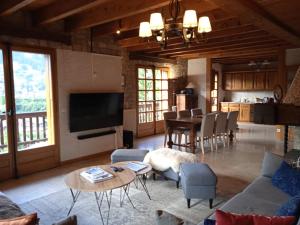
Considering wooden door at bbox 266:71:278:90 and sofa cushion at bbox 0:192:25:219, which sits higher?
wooden door at bbox 266:71:278:90

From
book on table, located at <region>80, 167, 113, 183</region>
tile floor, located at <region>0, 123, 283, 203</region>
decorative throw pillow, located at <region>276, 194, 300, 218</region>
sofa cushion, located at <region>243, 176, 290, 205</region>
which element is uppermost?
decorative throw pillow, located at <region>276, 194, 300, 218</region>

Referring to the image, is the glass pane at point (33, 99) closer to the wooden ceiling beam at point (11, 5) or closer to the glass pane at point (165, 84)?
the wooden ceiling beam at point (11, 5)

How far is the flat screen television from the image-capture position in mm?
4996

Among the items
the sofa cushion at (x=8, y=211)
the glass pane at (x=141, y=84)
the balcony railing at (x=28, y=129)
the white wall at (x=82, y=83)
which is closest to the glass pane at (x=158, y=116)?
the glass pane at (x=141, y=84)

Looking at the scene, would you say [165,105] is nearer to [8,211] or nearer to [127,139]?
[127,139]

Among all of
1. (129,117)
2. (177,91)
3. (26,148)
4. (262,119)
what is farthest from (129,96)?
(262,119)

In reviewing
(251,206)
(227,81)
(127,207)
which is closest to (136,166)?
(127,207)

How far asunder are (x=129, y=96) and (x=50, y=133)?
284 cm

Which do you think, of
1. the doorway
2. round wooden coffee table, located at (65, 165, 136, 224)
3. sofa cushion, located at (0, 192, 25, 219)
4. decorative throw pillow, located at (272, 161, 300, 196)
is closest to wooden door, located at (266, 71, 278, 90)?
the doorway

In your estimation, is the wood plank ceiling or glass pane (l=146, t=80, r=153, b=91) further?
glass pane (l=146, t=80, r=153, b=91)

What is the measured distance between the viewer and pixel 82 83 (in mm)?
5242

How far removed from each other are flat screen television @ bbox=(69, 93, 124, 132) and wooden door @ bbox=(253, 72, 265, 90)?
6.98 meters

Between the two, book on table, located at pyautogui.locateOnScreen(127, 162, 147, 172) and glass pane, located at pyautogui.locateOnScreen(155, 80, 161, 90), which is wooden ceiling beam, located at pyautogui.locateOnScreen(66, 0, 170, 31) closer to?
book on table, located at pyautogui.locateOnScreen(127, 162, 147, 172)

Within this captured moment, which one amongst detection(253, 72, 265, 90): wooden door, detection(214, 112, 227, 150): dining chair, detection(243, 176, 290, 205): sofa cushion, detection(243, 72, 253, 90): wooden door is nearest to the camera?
detection(243, 176, 290, 205): sofa cushion
